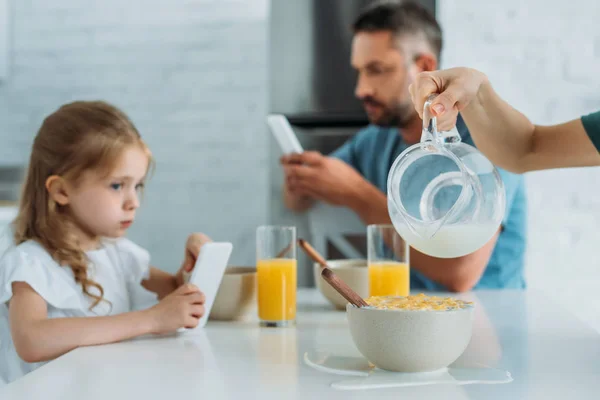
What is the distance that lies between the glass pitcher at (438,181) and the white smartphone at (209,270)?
0.32m

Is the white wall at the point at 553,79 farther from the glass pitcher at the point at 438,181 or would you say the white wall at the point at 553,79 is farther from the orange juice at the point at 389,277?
the glass pitcher at the point at 438,181

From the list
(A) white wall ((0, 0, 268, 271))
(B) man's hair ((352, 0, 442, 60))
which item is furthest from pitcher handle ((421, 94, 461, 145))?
(A) white wall ((0, 0, 268, 271))

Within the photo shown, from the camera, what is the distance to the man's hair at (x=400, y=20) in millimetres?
2502

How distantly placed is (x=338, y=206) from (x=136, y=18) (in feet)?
5.74

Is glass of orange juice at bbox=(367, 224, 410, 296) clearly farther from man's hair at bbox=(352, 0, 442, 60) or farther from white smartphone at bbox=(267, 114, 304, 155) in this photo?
man's hair at bbox=(352, 0, 442, 60)

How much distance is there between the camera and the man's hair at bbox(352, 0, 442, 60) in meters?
2.50

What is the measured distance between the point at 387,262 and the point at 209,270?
32cm

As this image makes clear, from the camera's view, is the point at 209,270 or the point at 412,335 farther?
the point at 209,270

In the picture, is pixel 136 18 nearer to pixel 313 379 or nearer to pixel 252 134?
pixel 252 134

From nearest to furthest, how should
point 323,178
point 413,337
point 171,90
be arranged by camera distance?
point 413,337 < point 323,178 < point 171,90

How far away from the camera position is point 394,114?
7.99ft

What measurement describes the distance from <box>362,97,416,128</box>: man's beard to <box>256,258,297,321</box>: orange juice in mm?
1313

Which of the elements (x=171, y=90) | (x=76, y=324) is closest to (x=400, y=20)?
(x=171, y=90)

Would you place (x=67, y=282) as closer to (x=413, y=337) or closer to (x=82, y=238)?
(x=82, y=238)
